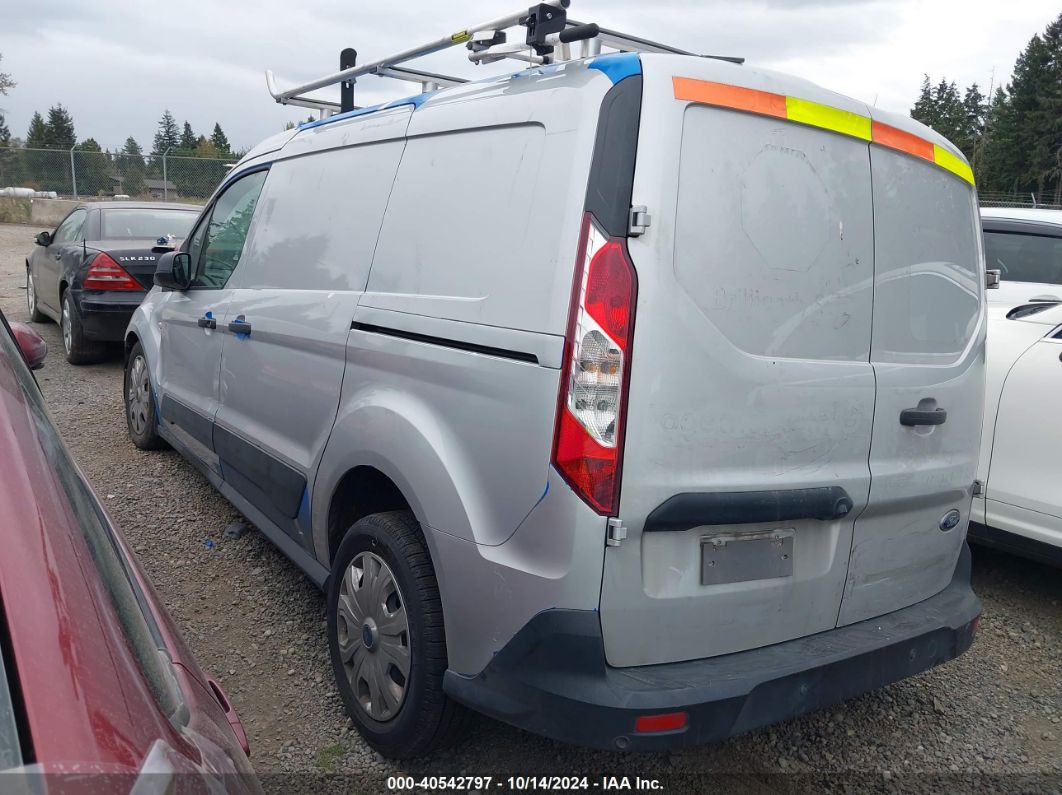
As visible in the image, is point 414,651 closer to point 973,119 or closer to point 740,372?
point 740,372

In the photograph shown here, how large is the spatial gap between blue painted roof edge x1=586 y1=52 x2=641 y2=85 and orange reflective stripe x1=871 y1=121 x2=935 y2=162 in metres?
0.81

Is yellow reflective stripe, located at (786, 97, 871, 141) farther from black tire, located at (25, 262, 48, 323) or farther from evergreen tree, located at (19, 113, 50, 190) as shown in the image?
evergreen tree, located at (19, 113, 50, 190)

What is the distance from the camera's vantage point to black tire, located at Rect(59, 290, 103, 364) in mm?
7902

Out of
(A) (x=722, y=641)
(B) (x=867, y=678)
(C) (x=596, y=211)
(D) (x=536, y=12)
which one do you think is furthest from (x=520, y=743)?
Answer: (D) (x=536, y=12)

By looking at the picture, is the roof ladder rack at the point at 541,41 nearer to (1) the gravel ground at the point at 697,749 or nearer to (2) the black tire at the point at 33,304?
(1) the gravel ground at the point at 697,749

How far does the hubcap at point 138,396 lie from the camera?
17.7 feet

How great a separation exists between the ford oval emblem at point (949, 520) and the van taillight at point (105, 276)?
7321mm

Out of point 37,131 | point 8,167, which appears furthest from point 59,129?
point 8,167

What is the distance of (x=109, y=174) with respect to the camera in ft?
87.3

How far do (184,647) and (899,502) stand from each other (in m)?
1.99

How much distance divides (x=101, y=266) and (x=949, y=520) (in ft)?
24.5

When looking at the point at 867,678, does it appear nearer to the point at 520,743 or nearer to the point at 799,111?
the point at 520,743

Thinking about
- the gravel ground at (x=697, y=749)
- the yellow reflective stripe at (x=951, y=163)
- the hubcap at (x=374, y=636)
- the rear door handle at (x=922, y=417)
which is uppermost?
the yellow reflective stripe at (x=951, y=163)

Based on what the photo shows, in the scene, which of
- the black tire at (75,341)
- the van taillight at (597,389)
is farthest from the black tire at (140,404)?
the van taillight at (597,389)
